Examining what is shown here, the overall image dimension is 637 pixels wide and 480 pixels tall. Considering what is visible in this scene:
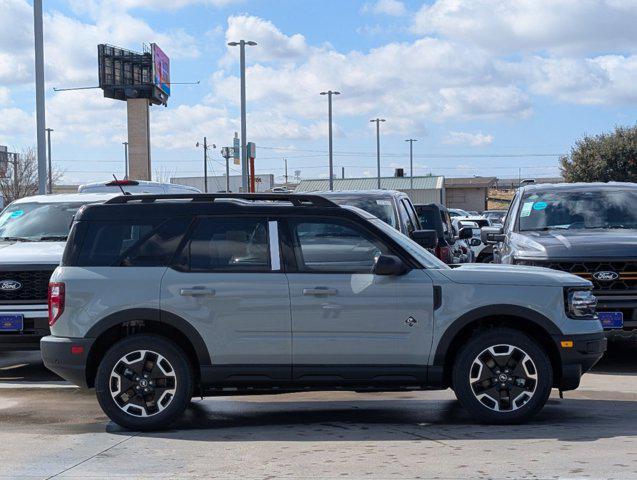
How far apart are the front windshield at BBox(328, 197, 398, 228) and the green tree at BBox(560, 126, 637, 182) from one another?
4109cm

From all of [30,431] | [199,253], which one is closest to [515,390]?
[199,253]

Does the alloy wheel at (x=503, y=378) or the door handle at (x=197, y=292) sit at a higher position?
the door handle at (x=197, y=292)

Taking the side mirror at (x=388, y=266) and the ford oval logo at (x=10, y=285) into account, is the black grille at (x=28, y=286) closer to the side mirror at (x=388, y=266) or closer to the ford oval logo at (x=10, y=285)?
the ford oval logo at (x=10, y=285)

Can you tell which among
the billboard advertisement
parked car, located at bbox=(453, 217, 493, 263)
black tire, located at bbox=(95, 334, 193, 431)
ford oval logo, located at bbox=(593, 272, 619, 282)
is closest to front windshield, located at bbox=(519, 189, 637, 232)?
parked car, located at bbox=(453, 217, 493, 263)

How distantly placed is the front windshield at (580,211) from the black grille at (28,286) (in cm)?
584

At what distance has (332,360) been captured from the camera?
760cm

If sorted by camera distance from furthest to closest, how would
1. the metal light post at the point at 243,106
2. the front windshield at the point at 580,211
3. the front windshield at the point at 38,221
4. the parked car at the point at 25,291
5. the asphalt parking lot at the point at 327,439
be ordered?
1. the metal light post at the point at 243,106
2. the front windshield at the point at 38,221
3. the front windshield at the point at 580,211
4. the parked car at the point at 25,291
5. the asphalt parking lot at the point at 327,439

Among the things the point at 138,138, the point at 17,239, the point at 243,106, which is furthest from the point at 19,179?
the point at 17,239

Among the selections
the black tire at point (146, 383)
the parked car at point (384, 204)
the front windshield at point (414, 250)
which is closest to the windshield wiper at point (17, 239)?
the parked car at point (384, 204)

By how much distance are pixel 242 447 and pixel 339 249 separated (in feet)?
5.84

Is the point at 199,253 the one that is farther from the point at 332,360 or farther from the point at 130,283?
the point at 332,360

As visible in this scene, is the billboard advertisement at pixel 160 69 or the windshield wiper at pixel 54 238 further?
the billboard advertisement at pixel 160 69

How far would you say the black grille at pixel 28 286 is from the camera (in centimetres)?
1044

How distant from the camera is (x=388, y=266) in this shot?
7492mm
